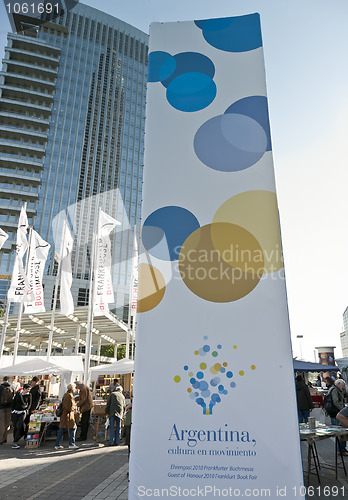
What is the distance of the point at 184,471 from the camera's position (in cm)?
309

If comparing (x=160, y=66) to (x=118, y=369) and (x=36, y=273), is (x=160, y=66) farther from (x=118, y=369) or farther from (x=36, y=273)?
(x=36, y=273)

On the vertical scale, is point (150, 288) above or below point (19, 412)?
above

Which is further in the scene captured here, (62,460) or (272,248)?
(62,460)

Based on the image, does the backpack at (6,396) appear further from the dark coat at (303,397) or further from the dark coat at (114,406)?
the dark coat at (303,397)

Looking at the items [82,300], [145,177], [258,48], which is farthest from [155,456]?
[82,300]

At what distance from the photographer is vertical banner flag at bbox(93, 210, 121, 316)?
15.8 meters

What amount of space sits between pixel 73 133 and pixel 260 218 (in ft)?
263

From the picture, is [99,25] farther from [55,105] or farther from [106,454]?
[106,454]

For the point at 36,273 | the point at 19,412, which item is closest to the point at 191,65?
the point at 19,412

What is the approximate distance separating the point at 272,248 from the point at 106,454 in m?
7.70

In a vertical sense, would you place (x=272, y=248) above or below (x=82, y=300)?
below

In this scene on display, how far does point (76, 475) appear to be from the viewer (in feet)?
21.6

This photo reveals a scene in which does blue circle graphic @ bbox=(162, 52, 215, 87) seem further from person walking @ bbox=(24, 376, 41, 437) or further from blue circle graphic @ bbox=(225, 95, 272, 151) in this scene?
person walking @ bbox=(24, 376, 41, 437)

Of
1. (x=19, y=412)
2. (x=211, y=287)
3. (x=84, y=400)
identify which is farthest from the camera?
(x=84, y=400)
